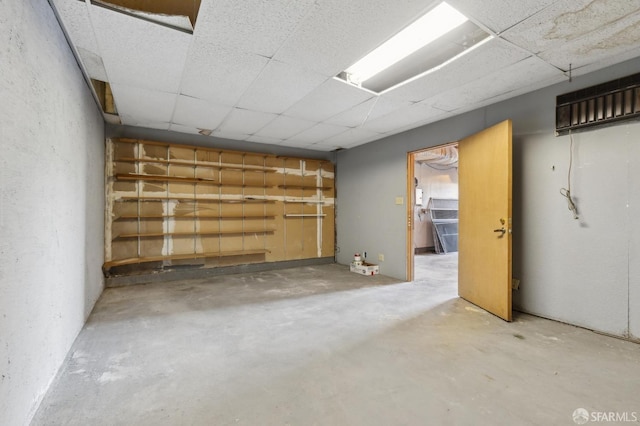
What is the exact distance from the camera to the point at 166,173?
446 centimetres

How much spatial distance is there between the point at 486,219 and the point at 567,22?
1847mm

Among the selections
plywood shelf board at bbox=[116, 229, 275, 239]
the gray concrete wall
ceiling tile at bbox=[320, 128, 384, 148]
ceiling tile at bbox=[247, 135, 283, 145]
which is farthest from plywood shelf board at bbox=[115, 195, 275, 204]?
the gray concrete wall

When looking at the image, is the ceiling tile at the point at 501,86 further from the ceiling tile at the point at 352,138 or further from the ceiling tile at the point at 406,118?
the ceiling tile at the point at 352,138

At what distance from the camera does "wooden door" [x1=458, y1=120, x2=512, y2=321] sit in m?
2.82

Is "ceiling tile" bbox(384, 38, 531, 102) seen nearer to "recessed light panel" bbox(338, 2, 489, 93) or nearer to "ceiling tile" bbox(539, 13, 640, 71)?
"recessed light panel" bbox(338, 2, 489, 93)

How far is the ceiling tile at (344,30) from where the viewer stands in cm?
171

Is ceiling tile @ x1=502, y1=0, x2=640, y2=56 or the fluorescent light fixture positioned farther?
the fluorescent light fixture

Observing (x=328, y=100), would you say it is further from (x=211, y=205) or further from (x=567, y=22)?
(x=211, y=205)

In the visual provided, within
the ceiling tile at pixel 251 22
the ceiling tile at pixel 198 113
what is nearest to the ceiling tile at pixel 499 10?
the ceiling tile at pixel 251 22

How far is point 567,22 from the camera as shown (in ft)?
6.06

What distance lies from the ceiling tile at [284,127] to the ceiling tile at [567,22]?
252 cm

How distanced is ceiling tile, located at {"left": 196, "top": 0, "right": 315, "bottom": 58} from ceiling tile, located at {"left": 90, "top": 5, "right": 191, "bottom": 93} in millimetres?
275

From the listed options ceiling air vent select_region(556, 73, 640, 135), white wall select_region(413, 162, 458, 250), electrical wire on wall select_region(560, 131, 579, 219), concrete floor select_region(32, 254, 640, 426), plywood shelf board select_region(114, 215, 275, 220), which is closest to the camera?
concrete floor select_region(32, 254, 640, 426)

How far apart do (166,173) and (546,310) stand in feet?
17.3
